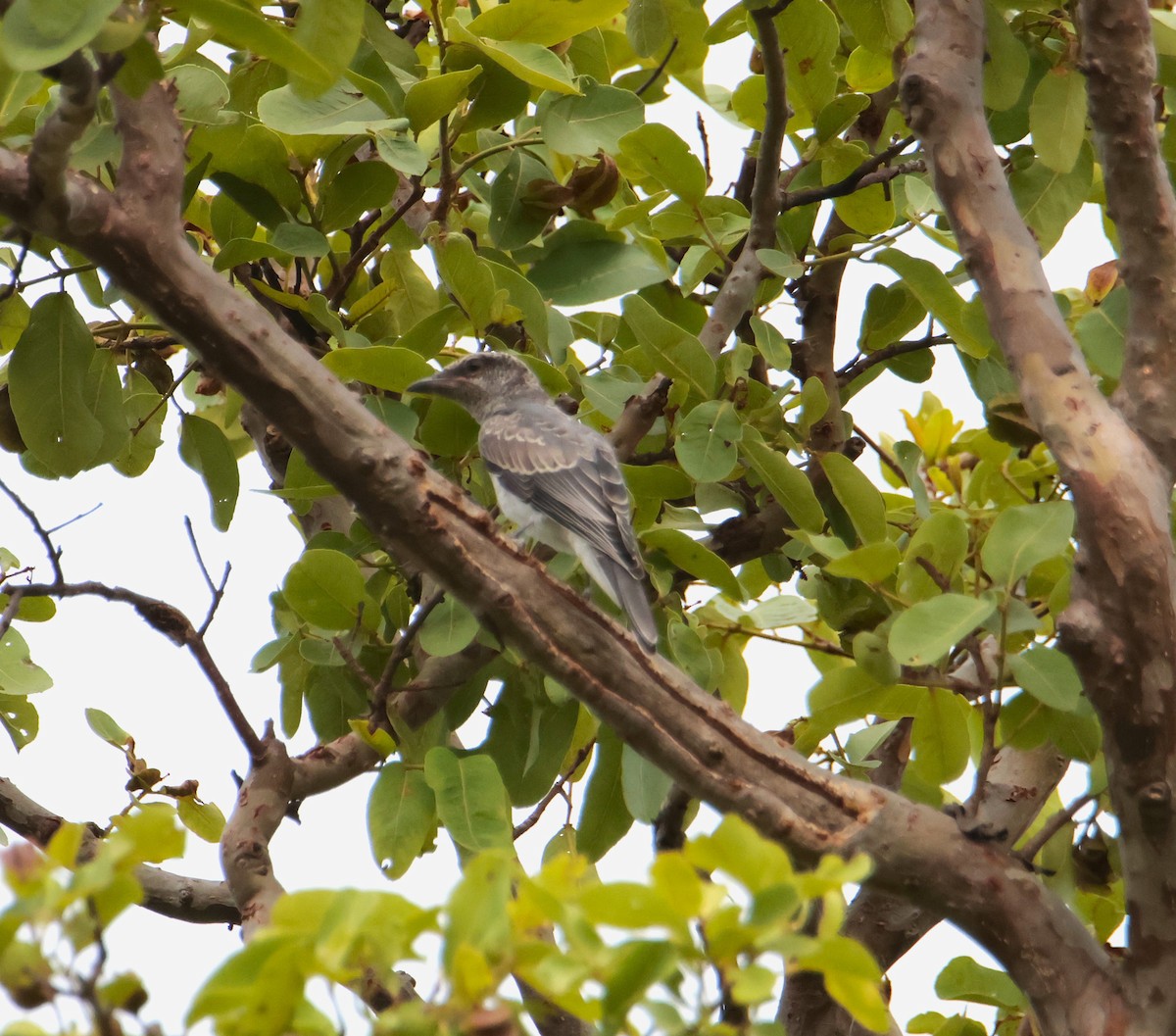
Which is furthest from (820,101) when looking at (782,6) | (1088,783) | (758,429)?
(1088,783)

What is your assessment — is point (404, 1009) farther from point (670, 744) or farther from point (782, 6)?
point (782, 6)

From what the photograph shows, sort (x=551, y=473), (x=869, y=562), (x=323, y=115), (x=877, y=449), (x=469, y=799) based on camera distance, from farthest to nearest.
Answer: (x=551, y=473) < (x=877, y=449) < (x=323, y=115) < (x=469, y=799) < (x=869, y=562)

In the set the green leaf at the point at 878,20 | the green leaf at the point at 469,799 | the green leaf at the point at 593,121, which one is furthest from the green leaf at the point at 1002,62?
the green leaf at the point at 469,799

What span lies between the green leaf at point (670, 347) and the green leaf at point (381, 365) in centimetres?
64

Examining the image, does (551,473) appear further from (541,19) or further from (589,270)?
(541,19)

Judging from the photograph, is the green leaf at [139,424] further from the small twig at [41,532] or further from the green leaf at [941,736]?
the green leaf at [941,736]

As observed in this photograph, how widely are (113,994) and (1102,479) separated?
2.41 m

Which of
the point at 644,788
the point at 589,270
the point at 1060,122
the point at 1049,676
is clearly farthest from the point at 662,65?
the point at 1049,676

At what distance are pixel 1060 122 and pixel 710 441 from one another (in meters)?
1.31

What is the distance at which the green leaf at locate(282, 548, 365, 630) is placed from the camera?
360 centimetres

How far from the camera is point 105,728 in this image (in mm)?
4109

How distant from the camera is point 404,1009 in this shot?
1.53m

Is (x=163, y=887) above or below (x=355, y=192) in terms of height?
below

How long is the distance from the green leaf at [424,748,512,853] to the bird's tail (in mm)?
595
